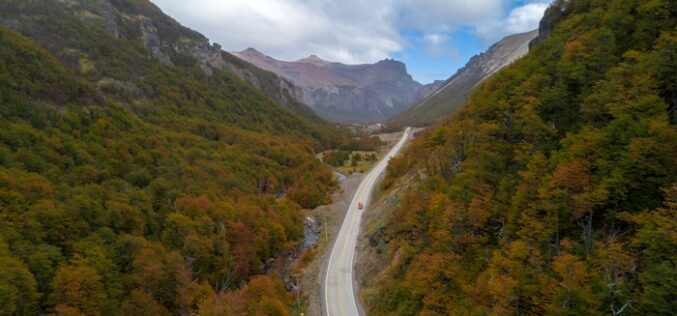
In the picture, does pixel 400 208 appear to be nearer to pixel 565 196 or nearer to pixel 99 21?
pixel 565 196

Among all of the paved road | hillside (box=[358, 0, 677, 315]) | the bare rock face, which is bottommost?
the paved road

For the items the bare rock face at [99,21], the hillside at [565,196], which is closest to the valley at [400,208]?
the hillside at [565,196]

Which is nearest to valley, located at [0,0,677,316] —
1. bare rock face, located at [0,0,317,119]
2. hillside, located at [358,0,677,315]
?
hillside, located at [358,0,677,315]

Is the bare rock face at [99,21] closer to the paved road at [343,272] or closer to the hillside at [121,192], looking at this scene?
the hillside at [121,192]

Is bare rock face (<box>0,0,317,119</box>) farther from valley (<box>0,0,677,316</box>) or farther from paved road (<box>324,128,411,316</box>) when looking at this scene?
paved road (<box>324,128,411,316</box>)

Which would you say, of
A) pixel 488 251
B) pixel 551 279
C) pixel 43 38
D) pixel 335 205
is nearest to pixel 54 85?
pixel 43 38

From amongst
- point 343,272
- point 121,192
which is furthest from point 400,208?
point 121,192

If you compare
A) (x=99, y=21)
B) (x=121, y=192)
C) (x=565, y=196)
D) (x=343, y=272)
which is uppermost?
(x=99, y=21)

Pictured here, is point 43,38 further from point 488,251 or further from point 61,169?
point 488,251
